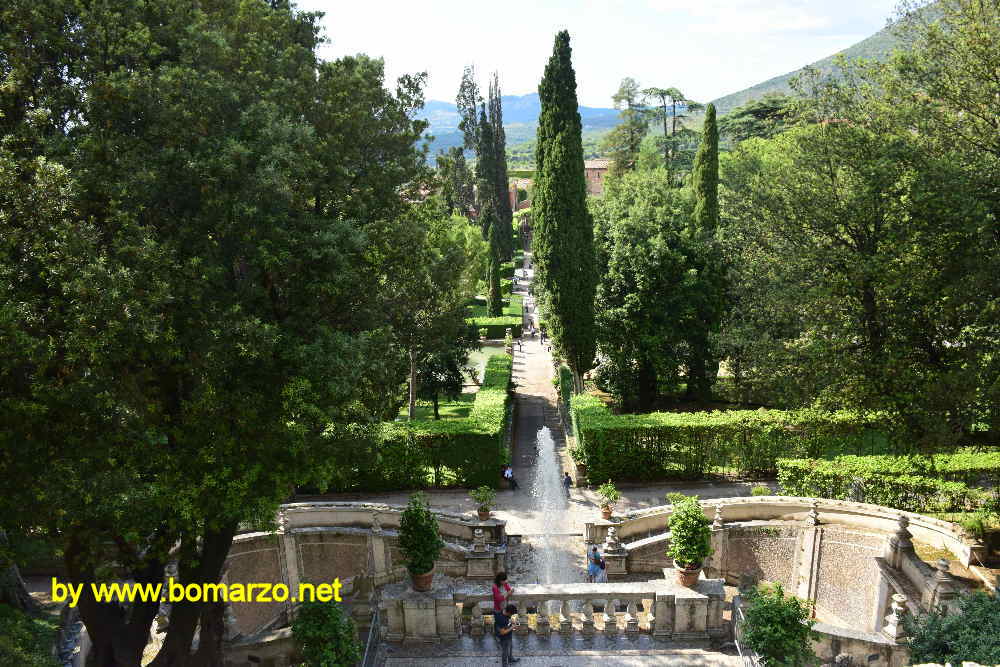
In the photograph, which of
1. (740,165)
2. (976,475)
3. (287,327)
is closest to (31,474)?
(287,327)

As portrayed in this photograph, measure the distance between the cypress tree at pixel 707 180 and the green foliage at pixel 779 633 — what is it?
25.4 meters

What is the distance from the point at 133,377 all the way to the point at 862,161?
15.2m

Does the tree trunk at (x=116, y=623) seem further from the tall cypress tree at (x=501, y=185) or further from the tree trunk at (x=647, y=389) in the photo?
the tall cypress tree at (x=501, y=185)

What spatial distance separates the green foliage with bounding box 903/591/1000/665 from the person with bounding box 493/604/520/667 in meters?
5.93

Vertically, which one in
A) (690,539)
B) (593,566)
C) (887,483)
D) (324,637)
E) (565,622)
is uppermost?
(690,539)

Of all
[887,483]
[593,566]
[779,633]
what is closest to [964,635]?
[779,633]

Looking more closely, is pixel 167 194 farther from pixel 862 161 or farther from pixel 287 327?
pixel 862 161

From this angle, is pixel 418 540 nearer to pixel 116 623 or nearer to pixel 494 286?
pixel 116 623

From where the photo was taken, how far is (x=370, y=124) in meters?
12.5

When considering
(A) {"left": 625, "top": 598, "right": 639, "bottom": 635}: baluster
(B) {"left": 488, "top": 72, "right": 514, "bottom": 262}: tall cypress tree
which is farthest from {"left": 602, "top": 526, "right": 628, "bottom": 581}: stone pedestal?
(B) {"left": 488, "top": 72, "right": 514, "bottom": 262}: tall cypress tree

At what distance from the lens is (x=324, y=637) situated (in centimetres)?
951

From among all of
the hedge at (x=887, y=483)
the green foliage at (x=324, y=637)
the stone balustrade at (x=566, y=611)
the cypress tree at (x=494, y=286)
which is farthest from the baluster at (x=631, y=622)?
the cypress tree at (x=494, y=286)

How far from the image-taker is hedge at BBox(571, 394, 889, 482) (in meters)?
21.2

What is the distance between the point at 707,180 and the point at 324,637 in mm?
31259
